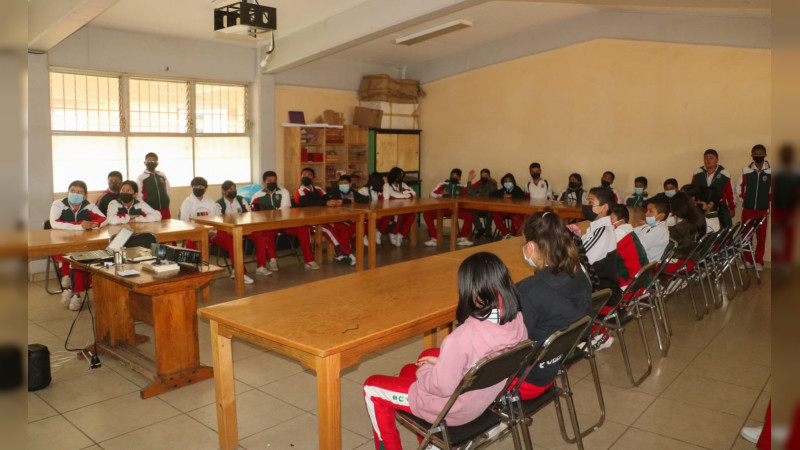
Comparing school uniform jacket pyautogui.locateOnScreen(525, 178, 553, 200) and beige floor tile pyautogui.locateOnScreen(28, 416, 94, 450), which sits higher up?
school uniform jacket pyautogui.locateOnScreen(525, 178, 553, 200)

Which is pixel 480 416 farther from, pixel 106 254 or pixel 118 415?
pixel 106 254

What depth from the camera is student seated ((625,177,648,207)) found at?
826 centimetres

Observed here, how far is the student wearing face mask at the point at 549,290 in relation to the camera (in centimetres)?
263

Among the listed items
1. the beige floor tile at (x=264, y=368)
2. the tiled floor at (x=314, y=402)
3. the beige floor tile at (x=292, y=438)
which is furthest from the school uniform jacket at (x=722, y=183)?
the beige floor tile at (x=292, y=438)

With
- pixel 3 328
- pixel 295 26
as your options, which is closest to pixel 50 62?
pixel 295 26

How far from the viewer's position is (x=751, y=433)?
3131 mm

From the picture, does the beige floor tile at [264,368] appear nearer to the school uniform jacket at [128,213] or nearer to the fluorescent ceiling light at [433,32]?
the school uniform jacket at [128,213]

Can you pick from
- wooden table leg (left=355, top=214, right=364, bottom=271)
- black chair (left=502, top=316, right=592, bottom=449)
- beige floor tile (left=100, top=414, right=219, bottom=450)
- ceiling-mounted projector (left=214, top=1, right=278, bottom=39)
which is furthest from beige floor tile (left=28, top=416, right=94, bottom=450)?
wooden table leg (left=355, top=214, right=364, bottom=271)

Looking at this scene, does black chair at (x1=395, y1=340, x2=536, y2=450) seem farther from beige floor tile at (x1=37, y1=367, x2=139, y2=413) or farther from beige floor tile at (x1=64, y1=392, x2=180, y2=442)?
beige floor tile at (x1=37, y1=367, x2=139, y2=413)

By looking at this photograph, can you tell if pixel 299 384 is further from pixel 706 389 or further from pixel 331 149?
pixel 331 149

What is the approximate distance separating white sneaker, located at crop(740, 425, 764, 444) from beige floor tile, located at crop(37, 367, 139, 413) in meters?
3.54

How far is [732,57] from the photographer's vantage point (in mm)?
7859

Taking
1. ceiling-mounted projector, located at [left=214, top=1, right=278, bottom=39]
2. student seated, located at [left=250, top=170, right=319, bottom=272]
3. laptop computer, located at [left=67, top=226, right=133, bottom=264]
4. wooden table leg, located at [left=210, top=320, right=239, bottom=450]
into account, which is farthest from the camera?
student seated, located at [left=250, top=170, right=319, bottom=272]

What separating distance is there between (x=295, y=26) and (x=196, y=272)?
503 centimetres
